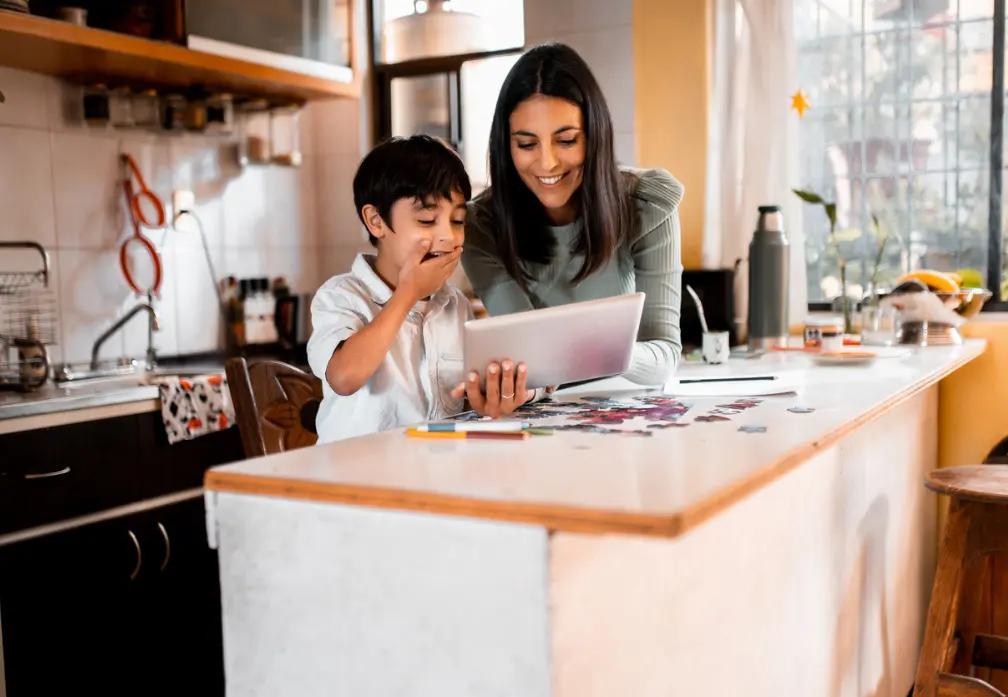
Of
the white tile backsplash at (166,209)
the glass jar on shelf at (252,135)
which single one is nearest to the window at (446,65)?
the white tile backsplash at (166,209)

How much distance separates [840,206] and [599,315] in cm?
204

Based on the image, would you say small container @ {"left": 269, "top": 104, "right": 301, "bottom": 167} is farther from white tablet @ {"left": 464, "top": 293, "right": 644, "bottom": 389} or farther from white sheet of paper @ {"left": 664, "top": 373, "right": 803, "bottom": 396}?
white tablet @ {"left": 464, "top": 293, "right": 644, "bottom": 389}

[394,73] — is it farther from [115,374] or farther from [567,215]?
[567,215]

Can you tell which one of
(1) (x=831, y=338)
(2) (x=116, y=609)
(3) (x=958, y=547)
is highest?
(1) (x=831, y=338)

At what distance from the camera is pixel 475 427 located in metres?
1.27

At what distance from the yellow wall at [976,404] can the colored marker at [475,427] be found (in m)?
1.93

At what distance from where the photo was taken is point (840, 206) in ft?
10.3

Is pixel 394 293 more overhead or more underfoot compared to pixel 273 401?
more overhead

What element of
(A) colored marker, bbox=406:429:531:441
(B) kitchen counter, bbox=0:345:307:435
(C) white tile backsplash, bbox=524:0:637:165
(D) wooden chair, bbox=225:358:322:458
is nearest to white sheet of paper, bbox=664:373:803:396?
(A) colored marker, bbox=406:429:531:441

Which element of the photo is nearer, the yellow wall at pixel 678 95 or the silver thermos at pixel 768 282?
the silver thermos at pixel 768 282

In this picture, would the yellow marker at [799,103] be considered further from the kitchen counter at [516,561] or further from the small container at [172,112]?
the small container at [172,112]

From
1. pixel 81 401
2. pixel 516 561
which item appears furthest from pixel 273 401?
pixel 516 561

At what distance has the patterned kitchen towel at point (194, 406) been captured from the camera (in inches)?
96.7

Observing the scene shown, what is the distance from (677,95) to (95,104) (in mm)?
1787
